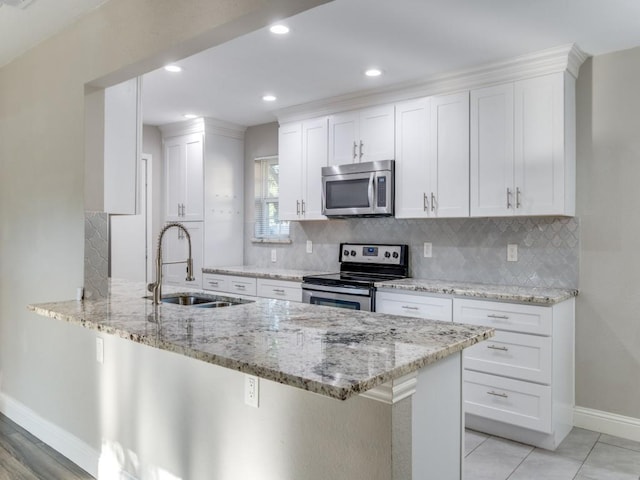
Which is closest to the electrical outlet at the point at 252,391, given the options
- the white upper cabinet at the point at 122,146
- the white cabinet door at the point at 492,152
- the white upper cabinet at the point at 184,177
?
the white upper cabinet at the point at 122,146

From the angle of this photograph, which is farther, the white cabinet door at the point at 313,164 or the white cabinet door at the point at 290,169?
the white cabinet door at the point at 290,169

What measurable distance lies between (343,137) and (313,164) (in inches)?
15.8

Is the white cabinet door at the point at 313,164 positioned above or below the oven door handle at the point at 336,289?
above

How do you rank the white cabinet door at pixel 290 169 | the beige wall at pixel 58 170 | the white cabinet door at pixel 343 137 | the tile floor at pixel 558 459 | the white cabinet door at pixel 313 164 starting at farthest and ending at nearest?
the white cabinet door at pixel 290 169, the white cabinet door at pixel 313 164, the white cabinet door at pixel 343 137, the tile floor at pixel 558 459, the beige wall at pixel 58 170

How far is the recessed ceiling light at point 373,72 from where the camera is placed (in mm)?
3521

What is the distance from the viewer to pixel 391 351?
1.44 m

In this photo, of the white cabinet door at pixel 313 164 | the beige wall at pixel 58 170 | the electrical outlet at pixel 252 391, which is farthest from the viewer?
the white cabinet door at pixel 313 164

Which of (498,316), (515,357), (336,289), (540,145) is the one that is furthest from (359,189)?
(515,357)

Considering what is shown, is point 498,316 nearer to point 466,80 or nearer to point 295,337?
point 466,80

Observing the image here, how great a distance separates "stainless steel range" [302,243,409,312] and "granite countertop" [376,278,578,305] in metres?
0.17

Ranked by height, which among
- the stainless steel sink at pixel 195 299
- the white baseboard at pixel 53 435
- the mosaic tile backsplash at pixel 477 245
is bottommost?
the white baseboard at pixel 53 435

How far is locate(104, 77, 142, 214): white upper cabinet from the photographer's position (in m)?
2.71

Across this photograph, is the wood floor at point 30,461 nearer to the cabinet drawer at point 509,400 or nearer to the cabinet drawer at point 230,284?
the cabinet drawer at point 230,284

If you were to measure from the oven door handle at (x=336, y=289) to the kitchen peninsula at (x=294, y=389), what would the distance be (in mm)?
1421
